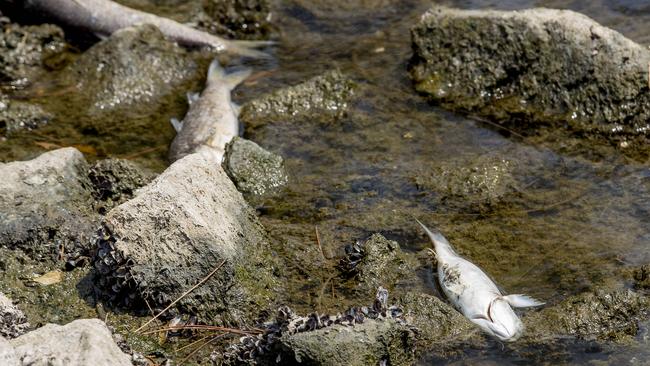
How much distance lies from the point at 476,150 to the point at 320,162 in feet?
4.21

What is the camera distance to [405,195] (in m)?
6.41

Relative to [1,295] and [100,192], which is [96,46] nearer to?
[100,192]

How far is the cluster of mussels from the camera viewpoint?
4.45 metres

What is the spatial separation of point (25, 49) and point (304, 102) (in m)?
3.44

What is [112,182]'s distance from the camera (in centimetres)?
604

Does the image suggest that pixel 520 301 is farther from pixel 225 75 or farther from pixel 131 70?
pixel 131 70

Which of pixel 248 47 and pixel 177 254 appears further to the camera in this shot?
pixel 248 47

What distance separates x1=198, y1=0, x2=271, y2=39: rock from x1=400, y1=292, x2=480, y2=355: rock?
5.44m

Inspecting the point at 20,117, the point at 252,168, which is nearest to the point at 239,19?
the point at 20,117

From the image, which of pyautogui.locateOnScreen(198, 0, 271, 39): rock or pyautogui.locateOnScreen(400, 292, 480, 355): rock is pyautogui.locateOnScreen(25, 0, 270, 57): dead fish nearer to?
pyautogui.locateOnScreen(198, 0, 271, 39): rock

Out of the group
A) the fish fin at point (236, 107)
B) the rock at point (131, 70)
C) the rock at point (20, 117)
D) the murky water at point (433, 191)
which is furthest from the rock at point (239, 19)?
the rock at point (20, 117)

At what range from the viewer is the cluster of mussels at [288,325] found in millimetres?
4445

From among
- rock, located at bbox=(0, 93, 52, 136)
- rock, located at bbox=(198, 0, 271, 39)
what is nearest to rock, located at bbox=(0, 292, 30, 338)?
rock, located at bbox=(0, 93, 52, 136)

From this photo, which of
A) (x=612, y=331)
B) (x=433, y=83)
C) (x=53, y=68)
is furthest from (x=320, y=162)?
(x=53, y=68)
